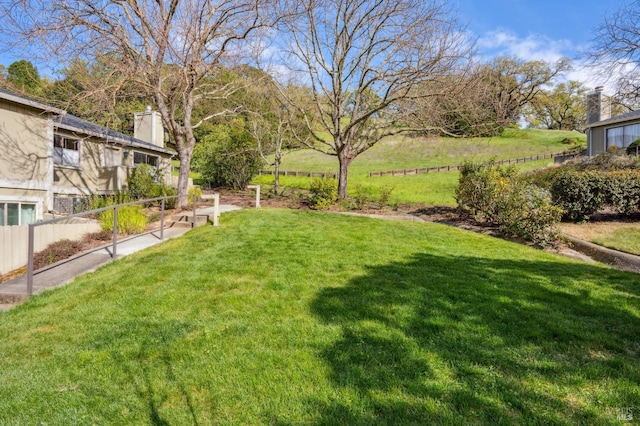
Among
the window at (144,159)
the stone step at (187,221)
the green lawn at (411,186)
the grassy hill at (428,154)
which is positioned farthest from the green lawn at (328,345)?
the grassy hill at (428,154)

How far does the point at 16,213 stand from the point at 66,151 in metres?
3.15

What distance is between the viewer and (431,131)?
14188 mm

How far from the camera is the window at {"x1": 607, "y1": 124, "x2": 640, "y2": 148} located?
2206 centimetres

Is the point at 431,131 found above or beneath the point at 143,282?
above

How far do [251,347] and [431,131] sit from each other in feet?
43.1

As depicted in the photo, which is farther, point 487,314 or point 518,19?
point 518,19

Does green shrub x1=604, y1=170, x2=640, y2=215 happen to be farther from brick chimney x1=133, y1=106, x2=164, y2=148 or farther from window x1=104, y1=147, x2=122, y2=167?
brick chimney x1=133, y1=106, x2=164, y2=148

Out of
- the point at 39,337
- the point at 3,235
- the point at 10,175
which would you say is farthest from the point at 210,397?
the point at 10,175

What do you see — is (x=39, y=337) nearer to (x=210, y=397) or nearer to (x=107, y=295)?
(x=107, y=295)

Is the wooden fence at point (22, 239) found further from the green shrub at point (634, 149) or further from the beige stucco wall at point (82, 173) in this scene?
the green shrub at point (634, 149)

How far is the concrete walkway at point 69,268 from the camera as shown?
4.82 m

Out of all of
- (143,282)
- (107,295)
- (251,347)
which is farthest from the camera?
(143,282)

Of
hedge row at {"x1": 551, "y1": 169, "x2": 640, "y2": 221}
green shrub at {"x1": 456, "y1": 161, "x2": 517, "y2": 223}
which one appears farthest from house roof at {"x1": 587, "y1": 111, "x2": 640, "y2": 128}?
green shrub at {"x1": 456, "y1": 161, "x2": 517, "y2": 223}

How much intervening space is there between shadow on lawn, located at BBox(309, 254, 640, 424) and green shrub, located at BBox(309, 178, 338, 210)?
820cm
